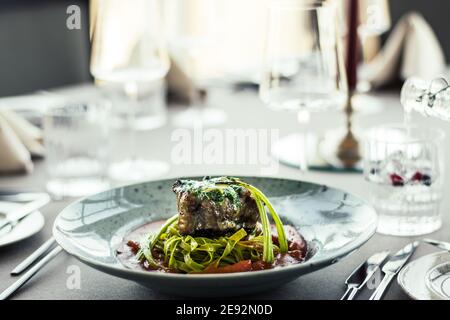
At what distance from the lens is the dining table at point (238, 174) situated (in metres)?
0.90

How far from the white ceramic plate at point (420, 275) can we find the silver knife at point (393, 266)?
24 mm

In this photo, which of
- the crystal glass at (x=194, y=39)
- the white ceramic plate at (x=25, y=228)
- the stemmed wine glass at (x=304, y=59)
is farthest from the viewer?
the crystal glass at (x=194, y=39)

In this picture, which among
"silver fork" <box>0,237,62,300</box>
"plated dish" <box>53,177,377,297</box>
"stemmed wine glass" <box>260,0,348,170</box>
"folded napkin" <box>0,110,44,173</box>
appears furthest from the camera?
"folded napkin" <box>0,110,44,173</box>

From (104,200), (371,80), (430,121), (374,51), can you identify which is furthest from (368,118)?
(374,51)

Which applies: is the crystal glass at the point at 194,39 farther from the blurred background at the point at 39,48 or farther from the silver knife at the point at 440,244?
the silver knife at the point at 440,244

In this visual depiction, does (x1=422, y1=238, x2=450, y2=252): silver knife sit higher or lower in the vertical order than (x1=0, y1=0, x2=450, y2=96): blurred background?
lower

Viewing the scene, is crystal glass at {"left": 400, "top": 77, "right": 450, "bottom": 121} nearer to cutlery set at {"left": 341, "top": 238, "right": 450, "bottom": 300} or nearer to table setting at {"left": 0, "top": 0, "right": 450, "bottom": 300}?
table setting at {"left": 0, "top": 0, "right": 450, "bottom": 300}

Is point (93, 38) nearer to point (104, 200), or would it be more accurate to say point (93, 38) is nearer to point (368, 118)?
point (104, 200)

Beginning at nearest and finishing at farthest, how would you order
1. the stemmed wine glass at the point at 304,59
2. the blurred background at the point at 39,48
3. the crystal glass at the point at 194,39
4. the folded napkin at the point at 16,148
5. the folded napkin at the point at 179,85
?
the stemmed wine glass at the point at 304,59
the folded napkin at the point at 16,148
the crystal glass at the point at 194,39
the folded napkin at the point at 179,85
the blurred background at the point at 39,48

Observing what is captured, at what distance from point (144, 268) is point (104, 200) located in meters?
0.20

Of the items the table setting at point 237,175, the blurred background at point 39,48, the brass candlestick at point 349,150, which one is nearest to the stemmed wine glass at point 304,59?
the table setting at point 237,175

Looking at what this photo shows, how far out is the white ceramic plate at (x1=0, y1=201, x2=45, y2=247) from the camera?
1.04 m

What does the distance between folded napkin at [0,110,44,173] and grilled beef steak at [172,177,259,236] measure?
0.63m

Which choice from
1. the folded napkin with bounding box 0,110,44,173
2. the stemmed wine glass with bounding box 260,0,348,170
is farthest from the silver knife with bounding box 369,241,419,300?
the folded napkin with bounding box 0,110,44,173
